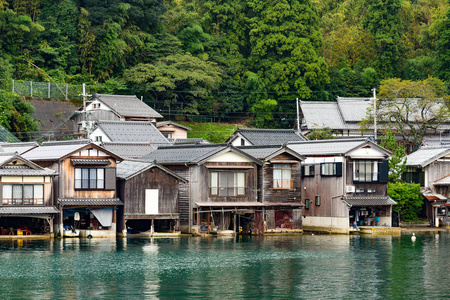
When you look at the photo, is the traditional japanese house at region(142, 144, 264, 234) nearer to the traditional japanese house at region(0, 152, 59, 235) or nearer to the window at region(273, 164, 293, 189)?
the window at region(273, 164, 293, 189)

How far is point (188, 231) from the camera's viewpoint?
55.9m

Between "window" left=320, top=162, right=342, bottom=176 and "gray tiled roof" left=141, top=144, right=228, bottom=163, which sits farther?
"window" left=320, top=162, right=342, bottom=176

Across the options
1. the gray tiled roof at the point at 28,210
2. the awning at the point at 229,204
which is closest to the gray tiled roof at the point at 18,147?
the gray tiled roof at the point at 28,210

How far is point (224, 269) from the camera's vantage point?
39.4m

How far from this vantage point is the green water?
32.9m

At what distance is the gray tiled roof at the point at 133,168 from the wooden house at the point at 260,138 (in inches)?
469

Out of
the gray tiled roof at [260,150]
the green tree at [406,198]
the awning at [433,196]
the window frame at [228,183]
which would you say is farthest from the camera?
the awning at [433,196]

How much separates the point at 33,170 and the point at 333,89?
5316 cm

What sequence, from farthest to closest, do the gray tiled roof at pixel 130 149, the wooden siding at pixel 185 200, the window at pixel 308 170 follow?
the gray tiled roof at pixel 130 149 < the window at pixel 308 170 < the wooden siding at pixel 185 200

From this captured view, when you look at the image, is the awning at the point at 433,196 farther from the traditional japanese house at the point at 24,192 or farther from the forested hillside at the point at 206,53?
the traditional japanese house at the point at 24,192

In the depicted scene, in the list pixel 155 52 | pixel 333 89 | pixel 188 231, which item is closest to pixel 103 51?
pixel 155 52

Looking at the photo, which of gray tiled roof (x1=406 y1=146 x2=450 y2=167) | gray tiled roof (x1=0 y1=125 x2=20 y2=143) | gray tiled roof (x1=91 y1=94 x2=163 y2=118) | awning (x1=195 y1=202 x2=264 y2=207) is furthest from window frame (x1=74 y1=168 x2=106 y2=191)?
gray tiled roof (x1=406 y1=146 x2=450 y2=167)

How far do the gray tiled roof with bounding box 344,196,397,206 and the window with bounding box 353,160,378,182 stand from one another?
1.44 metres

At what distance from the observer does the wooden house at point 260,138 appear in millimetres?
66375
